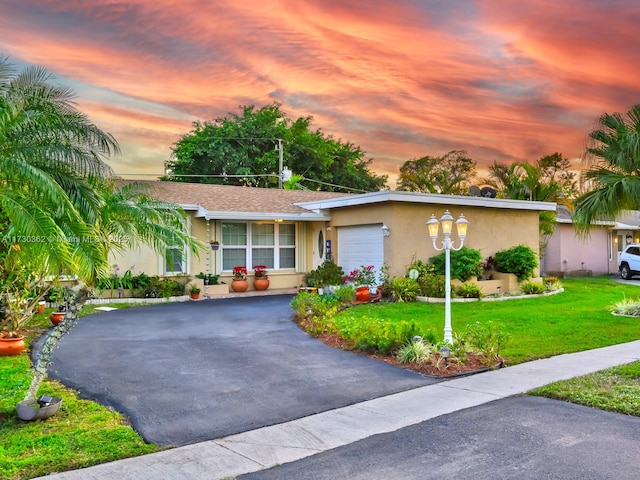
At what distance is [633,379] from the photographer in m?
6.93

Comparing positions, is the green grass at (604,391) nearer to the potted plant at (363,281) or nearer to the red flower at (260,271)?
the potted plant at (363,281)

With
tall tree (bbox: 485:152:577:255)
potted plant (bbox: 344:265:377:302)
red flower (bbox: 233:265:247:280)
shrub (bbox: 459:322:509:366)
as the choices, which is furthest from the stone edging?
shrub (bbox: 459:322:509:366)

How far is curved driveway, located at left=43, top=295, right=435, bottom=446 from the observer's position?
5.70 m

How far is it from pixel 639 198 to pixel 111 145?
10.8 m

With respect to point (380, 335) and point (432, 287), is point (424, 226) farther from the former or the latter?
point (380, 335)

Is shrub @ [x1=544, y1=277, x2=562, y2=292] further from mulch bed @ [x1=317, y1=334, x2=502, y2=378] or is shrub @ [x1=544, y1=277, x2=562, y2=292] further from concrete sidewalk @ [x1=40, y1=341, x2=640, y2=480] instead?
mulch bed @ [x1=317, y1=334, x2=502, y2=378]

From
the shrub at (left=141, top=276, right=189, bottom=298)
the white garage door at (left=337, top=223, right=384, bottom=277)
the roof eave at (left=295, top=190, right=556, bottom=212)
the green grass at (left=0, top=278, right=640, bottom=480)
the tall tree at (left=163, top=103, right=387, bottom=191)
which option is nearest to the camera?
the green grass at (left=0, top=278, right=640, bottom=480)

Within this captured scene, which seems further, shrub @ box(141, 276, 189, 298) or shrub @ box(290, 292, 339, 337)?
shrub @ box(141, 276, 189, 298)

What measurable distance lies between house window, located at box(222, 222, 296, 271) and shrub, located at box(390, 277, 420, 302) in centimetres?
551

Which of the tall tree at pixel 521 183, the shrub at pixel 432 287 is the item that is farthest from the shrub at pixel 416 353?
the tall tree at pixel 521 183

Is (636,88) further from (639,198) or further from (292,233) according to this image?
(292,233)

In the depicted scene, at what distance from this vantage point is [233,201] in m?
18.8

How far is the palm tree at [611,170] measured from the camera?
1110 cm

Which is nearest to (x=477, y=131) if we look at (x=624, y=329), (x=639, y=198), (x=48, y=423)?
(x=639, y=198)
